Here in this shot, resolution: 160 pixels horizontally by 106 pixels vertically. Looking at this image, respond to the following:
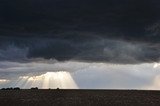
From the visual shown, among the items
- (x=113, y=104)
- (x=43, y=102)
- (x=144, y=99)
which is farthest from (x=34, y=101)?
(x=144, y=99)

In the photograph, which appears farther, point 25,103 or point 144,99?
point 144,99

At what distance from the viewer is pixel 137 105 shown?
86625mm

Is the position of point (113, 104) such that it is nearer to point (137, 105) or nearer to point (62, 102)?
point (137, 105)

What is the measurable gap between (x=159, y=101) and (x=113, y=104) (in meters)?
12.8

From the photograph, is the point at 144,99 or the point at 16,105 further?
the point at 144,99

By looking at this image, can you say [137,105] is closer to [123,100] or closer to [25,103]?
[123,100]

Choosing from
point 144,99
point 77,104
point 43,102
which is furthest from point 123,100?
point 43,102

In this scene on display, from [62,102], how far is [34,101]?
627cm

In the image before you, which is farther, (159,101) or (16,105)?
(159,101)

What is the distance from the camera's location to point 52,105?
3354 inches

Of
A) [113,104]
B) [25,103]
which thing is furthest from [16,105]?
[113,104]

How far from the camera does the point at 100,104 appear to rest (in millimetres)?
86312

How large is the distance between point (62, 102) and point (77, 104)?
191 inches

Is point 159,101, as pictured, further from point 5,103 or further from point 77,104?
point 5,103
